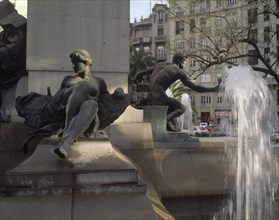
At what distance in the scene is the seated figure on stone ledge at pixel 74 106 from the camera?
5.31 m

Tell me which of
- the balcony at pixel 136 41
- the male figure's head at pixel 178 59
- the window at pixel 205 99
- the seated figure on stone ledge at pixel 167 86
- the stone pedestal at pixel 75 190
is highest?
the balcony at pixel 136 41

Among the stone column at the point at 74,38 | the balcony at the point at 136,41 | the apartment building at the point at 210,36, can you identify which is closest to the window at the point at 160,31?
the apartment building at the point at 210,36

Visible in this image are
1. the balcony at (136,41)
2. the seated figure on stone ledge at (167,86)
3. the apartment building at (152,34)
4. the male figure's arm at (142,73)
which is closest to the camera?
the seated figure on stone ledge at (167,86)

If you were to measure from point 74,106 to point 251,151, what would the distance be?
3905mm

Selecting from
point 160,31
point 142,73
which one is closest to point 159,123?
point 142,73

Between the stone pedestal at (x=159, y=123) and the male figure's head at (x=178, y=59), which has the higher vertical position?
the male figure's head at (x=178, y=59)

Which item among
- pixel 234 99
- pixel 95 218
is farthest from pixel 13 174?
pixel 234 99

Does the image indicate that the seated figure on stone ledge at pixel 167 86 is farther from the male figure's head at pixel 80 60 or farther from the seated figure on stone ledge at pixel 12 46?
the male figure's head at pixel 80 60

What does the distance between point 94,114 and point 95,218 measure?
1.50 metres

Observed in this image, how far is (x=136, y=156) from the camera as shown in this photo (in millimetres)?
6887

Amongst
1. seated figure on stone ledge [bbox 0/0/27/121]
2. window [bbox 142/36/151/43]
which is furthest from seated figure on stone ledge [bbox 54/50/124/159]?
window [bbox 142/36/151/43]

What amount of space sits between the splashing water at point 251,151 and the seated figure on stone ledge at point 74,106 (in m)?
2.86

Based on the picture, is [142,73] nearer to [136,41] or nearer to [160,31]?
[160,31]

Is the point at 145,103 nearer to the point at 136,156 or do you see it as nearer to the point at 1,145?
the point at 136,156
